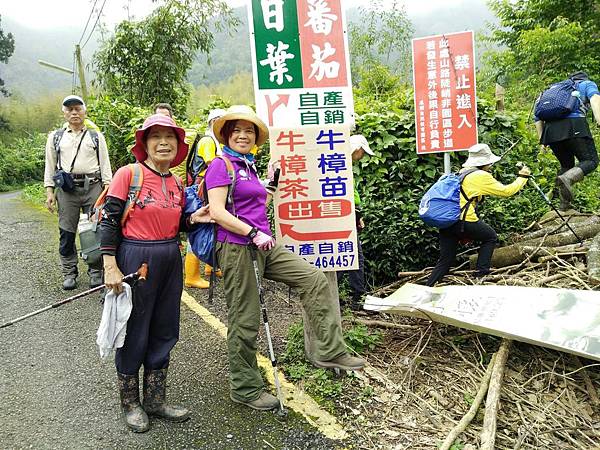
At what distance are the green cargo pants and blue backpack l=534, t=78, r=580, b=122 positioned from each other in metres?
3.76

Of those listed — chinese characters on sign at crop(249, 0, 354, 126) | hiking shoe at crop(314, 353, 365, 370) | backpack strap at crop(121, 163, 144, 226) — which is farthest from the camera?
chinese characters on sign at crop(249, 0, 354, 126)

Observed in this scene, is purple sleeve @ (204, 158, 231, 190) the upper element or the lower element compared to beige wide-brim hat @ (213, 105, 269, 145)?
lower

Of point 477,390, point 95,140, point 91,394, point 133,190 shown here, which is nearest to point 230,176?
point 133,190

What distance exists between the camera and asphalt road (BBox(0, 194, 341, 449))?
9.40 feet

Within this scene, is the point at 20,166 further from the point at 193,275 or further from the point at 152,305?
the point at 152,305

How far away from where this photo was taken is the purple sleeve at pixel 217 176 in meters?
2.95

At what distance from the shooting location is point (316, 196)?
3676 mm

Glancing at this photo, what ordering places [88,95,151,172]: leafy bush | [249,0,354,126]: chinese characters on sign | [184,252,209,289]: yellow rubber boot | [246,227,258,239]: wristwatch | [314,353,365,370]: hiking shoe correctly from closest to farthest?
[246,227,258,239]: wristwatch
[314,353,365,370]: hiking shoe
[249,0,354,126]: chinese characters on sign
[184,252,209,289]: yellow rubber boot
[88,95,151,172]: leafy bush

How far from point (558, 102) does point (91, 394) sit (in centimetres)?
547

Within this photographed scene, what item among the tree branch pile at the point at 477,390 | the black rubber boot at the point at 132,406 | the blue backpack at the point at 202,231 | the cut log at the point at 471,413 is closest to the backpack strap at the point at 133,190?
the blue backpack at the point at 202,231

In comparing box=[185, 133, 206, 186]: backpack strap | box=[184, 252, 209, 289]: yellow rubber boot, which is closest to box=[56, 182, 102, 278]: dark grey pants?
box=[184, 252, 209, 289]: yellow rubber boot

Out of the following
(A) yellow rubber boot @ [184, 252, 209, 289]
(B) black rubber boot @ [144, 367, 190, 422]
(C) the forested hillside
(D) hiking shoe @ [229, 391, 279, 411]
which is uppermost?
(C) the forested hillside

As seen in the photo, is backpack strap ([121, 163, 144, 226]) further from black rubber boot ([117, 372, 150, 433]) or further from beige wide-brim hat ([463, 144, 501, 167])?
beige wide-brim hat ([463, 144, 501, 167])

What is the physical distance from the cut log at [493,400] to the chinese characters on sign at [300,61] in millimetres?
2154
